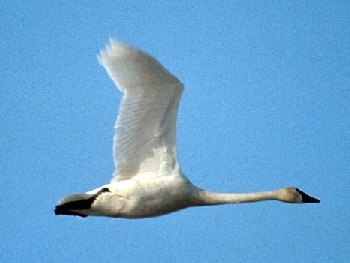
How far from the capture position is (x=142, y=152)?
20.5 meters

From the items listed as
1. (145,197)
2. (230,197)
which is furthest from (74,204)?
(230,197)

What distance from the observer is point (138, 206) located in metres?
19.9

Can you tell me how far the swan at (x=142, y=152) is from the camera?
64.5ft

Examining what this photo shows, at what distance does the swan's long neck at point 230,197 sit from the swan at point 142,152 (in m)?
0.02

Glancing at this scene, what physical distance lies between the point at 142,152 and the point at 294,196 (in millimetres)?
3451

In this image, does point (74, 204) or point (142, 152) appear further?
point (142, 152)

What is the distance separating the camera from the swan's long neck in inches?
810

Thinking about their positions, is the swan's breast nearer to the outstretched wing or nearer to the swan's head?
the outstretched wing

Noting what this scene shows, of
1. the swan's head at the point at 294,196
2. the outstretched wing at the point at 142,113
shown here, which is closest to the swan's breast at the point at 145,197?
the outstretched wing at the point at 142,113

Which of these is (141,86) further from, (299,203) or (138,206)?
(299,203)

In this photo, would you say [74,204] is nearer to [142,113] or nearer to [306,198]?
[142,113]

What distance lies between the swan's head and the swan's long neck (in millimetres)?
164

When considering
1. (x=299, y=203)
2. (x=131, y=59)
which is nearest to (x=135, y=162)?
(x=131, y=59)

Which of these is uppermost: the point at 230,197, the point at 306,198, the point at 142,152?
the point at 142,152
